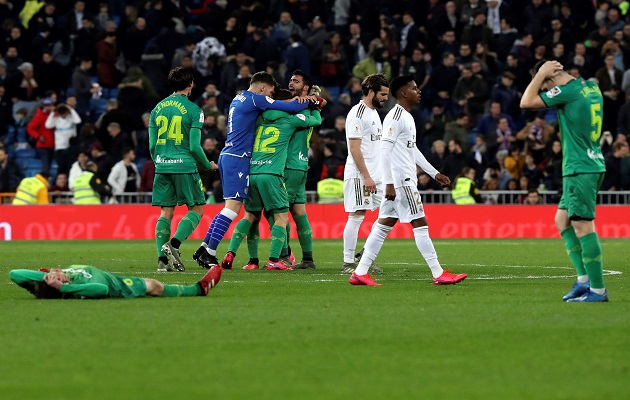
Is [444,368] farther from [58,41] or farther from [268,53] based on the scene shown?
[58,41]

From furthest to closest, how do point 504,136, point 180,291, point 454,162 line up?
point 504,136
point 454,162
point 180,291

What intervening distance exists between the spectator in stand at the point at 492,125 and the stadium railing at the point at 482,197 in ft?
6.38

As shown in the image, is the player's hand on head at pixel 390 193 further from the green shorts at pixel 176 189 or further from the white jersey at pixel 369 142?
the green shorts at pixel 176 189

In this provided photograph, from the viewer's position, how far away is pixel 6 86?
1299 inches

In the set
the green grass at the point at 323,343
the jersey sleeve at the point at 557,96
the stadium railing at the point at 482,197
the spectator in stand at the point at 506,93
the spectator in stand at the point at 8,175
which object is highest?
the spectator in stand at the point at 506,93

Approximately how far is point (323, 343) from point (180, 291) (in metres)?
3.43

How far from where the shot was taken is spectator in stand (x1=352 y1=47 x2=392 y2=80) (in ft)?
104

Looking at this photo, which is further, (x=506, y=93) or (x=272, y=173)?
(x=506, y=93)

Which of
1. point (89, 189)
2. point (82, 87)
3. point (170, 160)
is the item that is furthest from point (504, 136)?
point (170, 160)

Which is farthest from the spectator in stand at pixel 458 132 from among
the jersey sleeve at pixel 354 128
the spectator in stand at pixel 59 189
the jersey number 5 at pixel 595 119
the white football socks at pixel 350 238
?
the jersey number 5 at pixel 595 119

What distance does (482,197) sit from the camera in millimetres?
28453

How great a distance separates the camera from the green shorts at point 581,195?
11297mm

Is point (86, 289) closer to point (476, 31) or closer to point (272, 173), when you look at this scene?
point (272, 173)

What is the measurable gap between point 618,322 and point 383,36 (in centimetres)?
2321
